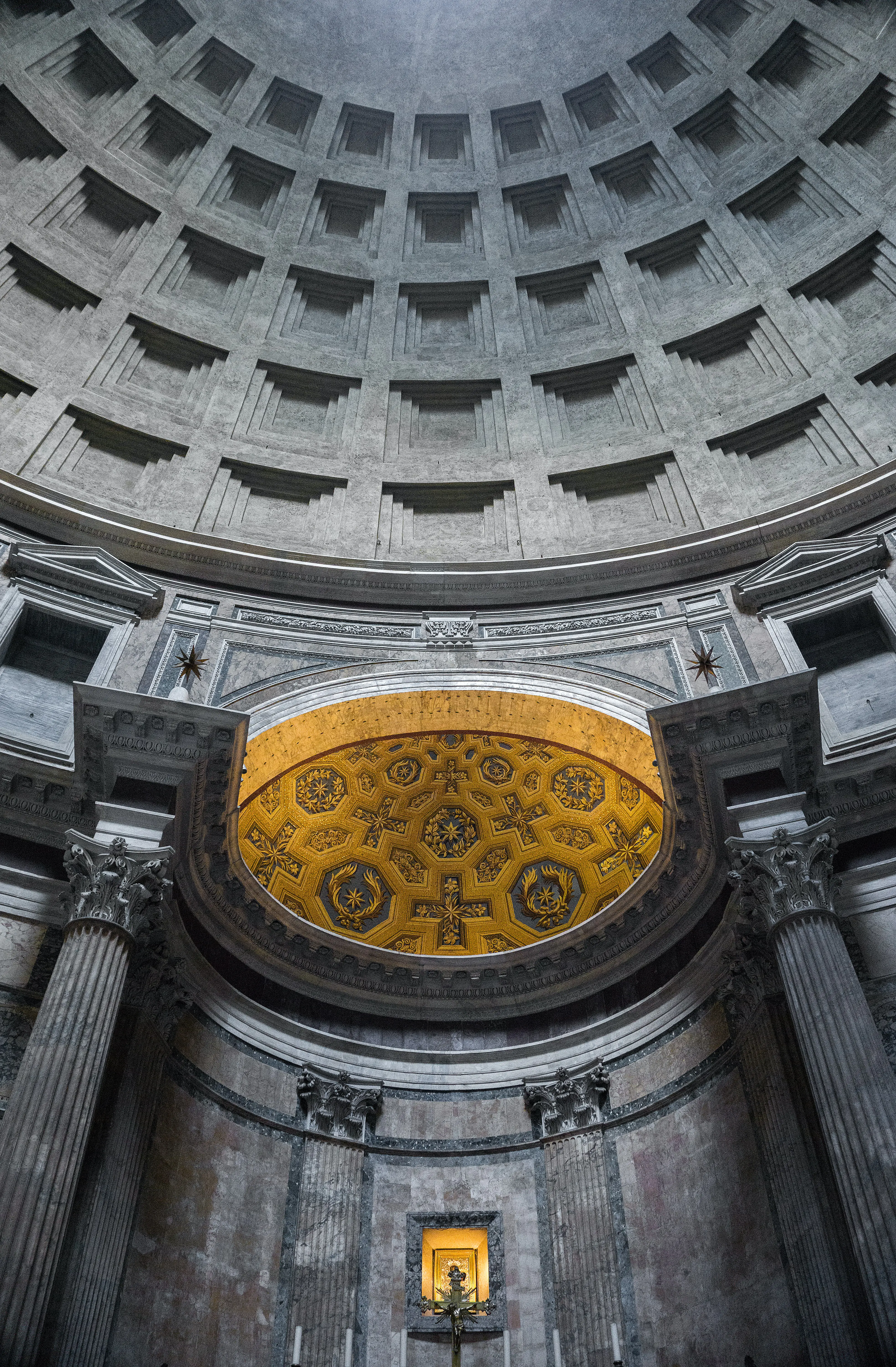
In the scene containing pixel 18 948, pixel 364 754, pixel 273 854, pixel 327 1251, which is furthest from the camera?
pixel 364 754

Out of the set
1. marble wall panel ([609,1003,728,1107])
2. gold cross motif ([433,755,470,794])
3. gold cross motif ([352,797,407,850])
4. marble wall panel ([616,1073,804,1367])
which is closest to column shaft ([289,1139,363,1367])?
marble wall panel ([616,1073,804,1367])

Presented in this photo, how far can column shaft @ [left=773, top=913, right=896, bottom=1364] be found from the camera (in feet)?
29.8

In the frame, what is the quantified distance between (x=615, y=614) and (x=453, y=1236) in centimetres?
1125

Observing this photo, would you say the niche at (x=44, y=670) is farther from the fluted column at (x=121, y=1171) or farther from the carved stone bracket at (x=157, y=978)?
the fluted column at (x=121, y=1171)

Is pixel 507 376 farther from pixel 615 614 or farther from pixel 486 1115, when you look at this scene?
pixel 486 1115

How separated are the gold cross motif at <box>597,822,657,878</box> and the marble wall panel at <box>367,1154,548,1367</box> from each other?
17.4ft

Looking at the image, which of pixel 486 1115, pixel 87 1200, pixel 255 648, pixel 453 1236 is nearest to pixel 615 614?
pixel 255 648

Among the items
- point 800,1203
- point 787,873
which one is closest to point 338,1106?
point 800,1203

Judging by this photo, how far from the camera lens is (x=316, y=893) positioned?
63.5 feet

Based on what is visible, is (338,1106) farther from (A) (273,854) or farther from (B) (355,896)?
(A) (273,854)

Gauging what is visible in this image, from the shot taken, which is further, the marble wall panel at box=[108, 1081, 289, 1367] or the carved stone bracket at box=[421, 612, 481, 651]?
the carved stone bracket at box=[421, 612, 481, 651]

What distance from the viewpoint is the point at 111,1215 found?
12.0m

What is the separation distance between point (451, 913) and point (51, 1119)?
10.7 metres

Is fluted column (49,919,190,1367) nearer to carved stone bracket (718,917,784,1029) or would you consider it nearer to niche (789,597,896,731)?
carved stone bracket (718,917,784,1029)
